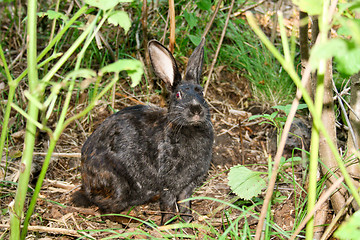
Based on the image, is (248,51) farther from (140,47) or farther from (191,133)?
A: (191,133)

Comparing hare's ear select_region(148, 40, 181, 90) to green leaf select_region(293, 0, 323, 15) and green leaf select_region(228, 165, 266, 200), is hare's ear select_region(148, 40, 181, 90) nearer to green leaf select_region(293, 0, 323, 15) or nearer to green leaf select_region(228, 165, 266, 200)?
green leaf select_region(228, 165, 266, 200)

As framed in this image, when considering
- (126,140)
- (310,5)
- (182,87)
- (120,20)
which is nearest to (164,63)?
(182,87)

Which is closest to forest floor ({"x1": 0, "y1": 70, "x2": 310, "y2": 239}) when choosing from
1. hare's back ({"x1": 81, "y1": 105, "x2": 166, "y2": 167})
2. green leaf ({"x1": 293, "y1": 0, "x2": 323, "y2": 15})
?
hare's back ({"x1": 81, "y1": 105, "x2": 166, "y2": 167})

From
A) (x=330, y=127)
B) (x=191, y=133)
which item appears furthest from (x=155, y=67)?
(x=330, y=127)

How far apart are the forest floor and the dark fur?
0.58 feet

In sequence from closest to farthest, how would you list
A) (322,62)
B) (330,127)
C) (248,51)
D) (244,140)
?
1. (322,62)
2. (330,127)
3. (244,140)
4. (248,51)

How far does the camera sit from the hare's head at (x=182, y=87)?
3645 millimetres

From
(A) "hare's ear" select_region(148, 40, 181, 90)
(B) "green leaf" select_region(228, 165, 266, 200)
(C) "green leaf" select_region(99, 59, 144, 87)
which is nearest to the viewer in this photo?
(C) "green leaf" select_region(99, 59, 144, 87)

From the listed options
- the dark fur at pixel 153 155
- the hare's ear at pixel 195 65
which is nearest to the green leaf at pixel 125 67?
the dark fur at pixel 153 155

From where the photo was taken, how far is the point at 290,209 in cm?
364

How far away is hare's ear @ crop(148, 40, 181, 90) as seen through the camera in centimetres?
381

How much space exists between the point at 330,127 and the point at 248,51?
2518mm

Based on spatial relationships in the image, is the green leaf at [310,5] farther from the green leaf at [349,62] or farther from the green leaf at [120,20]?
the green leaf at [120,20]

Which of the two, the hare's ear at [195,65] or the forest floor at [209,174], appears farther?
the hare's ear at [195,65]
